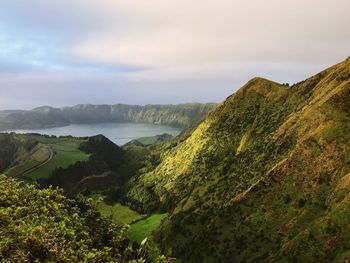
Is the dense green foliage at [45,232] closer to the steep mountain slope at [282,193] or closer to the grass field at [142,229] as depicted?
the steep mountain slope at [282,193]

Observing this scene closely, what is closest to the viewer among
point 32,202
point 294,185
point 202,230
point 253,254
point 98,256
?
point 98,256

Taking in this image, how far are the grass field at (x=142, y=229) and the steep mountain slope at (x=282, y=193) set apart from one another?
28.2 feet

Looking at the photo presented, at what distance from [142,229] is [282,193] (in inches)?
2872

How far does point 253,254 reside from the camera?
122 m

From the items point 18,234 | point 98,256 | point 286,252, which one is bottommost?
point 286,252

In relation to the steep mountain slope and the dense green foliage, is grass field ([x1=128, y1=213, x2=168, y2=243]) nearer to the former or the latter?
the steep mountain slope

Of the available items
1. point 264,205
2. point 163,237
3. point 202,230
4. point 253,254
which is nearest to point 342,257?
point 253,254

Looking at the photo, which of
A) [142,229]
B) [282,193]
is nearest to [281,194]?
[282,193]

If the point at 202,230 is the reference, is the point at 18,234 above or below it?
above

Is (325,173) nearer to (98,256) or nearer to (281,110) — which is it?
(281,110)

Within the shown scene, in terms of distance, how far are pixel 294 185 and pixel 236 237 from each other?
24.0 m

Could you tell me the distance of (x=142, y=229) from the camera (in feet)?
607

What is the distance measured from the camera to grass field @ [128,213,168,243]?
17493cm

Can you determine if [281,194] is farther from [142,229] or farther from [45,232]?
[45,232]
